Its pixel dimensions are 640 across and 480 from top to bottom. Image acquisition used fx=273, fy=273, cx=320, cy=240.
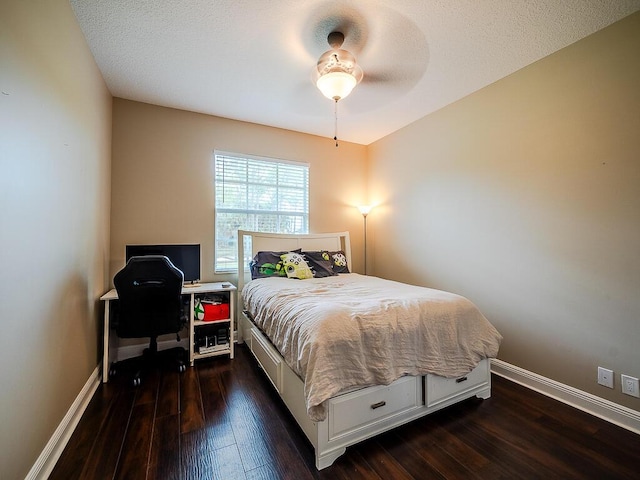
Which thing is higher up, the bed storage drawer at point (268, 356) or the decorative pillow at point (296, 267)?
the decorative pillow at point (296, 267)

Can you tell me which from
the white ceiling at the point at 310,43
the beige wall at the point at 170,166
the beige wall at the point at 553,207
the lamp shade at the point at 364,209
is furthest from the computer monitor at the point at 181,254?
the beige wall at the point at 553,207

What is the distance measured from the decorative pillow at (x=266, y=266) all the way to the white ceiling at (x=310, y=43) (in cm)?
166

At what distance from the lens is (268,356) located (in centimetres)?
209

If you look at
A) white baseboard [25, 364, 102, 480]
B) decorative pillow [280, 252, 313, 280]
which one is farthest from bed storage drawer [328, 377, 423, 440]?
decorative pillow [280, 252, 313, 280]

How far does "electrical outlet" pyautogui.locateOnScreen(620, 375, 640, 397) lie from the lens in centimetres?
171

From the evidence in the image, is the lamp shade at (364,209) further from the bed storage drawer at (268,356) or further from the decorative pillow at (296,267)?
the bed storage drawer at (268,356)

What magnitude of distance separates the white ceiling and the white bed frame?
2278 mm

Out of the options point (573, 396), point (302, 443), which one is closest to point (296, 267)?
point (302, 443)

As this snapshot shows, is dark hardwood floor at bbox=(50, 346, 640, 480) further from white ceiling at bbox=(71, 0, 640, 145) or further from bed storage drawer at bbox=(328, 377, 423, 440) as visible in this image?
white ceiling at bbox=(71, 0, 640, 145)

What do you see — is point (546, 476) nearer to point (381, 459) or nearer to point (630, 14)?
point (381, 459)

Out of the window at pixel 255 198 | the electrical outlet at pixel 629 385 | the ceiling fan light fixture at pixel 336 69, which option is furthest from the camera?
the window at pixel 255 198

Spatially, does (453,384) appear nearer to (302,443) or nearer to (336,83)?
(302,443)

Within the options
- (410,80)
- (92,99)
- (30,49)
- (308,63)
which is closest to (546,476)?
(410,80)

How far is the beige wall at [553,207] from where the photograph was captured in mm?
1783
